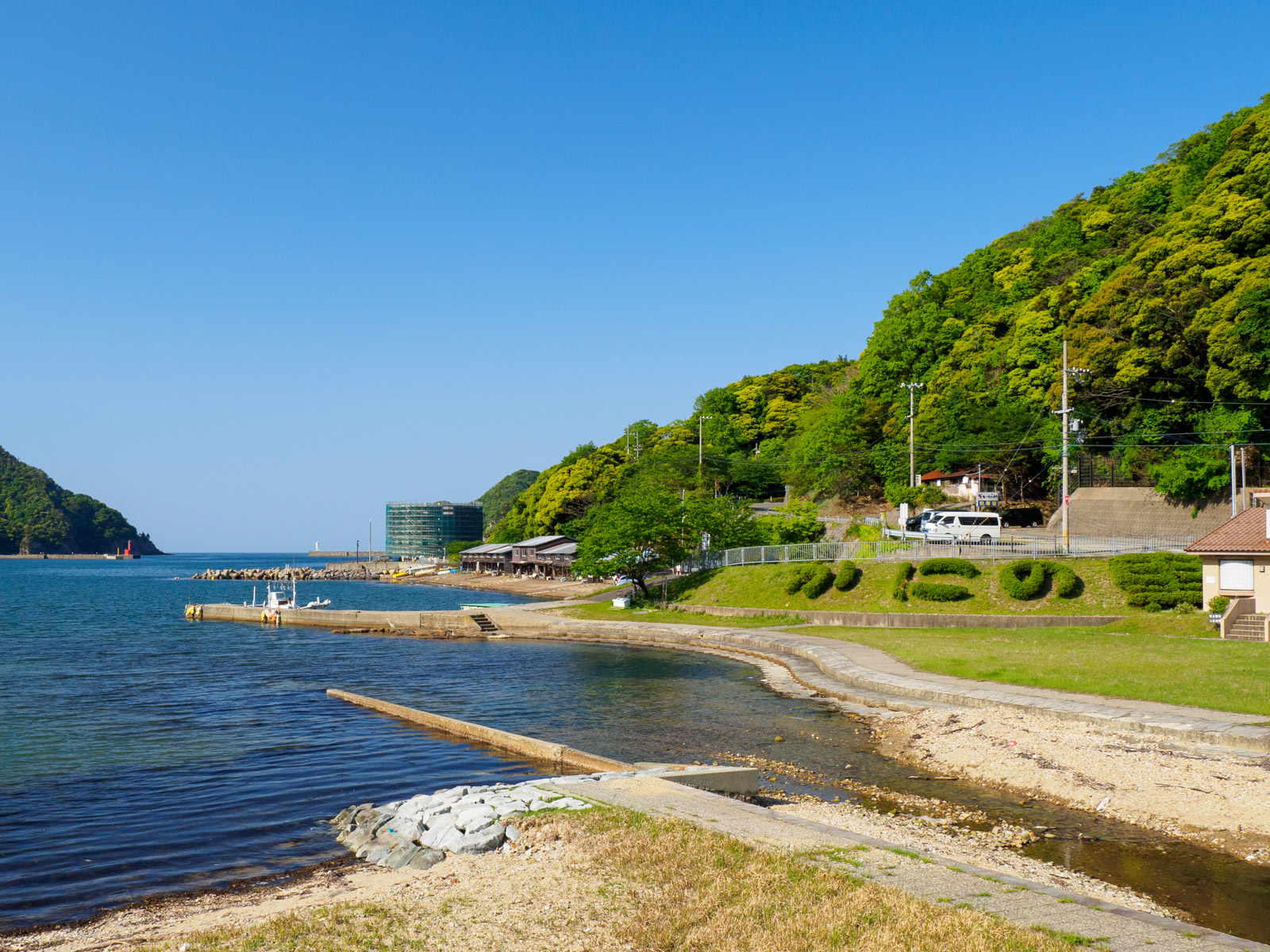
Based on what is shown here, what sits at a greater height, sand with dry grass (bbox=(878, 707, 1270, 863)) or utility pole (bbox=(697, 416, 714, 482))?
utility pole (bbox=(697, 416, 714, 482))

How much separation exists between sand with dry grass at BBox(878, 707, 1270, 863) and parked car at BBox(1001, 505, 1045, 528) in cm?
4721

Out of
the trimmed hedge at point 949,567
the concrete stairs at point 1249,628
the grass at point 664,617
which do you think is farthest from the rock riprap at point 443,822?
the trimmed hedge at point 949,567

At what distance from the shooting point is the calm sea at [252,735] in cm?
1344

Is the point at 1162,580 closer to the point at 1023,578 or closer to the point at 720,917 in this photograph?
the point at 1023,578

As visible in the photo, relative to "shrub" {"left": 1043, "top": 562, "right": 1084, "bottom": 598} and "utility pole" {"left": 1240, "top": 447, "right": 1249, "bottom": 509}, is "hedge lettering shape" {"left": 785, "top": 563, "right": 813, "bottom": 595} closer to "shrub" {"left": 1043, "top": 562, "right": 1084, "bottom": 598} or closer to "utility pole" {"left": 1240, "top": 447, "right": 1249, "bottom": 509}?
"shrub" {"left": 1043, "top": 562, "right": 1084, "bottom": 598}

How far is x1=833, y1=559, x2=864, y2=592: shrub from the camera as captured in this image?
44375 millimetres

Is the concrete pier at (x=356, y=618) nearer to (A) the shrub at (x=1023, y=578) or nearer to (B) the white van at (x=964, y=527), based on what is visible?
(B) the white van at (x=964, y=527)

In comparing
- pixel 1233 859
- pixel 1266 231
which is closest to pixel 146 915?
pixel 1233 859

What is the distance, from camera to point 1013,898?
860 cm

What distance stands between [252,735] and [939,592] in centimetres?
2939

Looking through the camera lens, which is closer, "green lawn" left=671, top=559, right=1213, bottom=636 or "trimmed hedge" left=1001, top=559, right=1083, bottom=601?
"green lawn" left=671, top=559, right=1213, bottom=636

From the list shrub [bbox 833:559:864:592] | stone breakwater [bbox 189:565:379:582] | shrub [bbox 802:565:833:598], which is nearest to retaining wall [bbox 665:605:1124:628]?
shrub [bbox 802:565:833:598]

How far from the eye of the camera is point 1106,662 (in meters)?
24.6

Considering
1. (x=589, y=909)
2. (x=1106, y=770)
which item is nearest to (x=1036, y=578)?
(x=1106, y=770)
